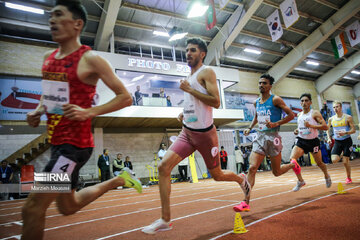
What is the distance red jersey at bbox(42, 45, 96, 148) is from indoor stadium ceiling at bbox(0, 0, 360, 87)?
1202 centimetres

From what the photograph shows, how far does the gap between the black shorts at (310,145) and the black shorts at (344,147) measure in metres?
1.48

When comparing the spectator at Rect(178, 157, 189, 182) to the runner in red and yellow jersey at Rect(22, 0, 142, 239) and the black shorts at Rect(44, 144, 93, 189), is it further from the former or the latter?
the black shorts at Rect(44, 144, 93, 189)

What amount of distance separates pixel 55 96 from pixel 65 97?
0.06m

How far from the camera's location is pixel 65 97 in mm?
1675

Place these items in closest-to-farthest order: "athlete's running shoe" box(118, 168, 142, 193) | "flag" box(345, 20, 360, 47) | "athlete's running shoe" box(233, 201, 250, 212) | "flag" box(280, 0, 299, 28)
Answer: "athlete's running shoe" box(118, 168, 142, 193)
"athlete's running shoe" box(233, 201, 250, 212)
"flag" box(280, 0, 299, 28)
"flag" box(345, 20, 360, 47)

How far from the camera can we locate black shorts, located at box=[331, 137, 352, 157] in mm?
6164

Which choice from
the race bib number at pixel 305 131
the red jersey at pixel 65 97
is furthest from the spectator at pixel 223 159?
the red jersey at pixel 65 97

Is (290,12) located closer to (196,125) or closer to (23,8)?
(196,125)

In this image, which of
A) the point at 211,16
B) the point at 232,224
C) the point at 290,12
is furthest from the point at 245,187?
the point at 290,12

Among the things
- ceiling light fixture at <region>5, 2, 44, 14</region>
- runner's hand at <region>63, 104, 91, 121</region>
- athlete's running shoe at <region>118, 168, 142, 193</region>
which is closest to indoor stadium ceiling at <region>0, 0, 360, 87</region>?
ceiling light fixture at <region>5, 2, 44, 14</region>

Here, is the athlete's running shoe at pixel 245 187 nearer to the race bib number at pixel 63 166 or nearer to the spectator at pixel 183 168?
the race bib number at pixel 63 166

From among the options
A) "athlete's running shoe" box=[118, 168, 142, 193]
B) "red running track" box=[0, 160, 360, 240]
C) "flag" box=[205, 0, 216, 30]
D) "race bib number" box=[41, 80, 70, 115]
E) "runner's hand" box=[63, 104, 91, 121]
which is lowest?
"red running track" box=[0, 160, 360, 240]

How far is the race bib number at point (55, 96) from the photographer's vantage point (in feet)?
5.45

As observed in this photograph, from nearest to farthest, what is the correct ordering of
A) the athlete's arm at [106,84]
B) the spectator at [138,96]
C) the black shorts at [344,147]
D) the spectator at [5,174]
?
the athlete's arm at [106,84]
the black shorts at [344,147]
the spectator at [5,174]
the spectator at [138,96]
